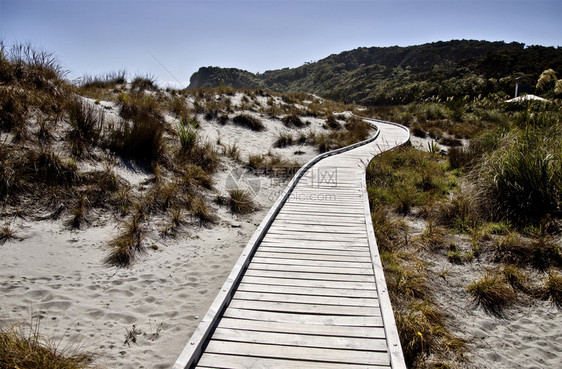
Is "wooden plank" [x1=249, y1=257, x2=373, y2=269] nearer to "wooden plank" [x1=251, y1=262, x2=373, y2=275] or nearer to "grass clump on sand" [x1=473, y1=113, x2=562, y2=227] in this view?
"wooden plank" [x1=251, y1=262, x2=373, y2=275]

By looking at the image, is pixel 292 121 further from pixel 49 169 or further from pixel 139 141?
pixel 49 169

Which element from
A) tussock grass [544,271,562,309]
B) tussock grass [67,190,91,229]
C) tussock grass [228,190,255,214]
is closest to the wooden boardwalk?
tussock grass [228,190,255,214]

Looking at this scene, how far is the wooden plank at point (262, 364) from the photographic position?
8.61 feet

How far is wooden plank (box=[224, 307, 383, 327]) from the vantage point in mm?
3111

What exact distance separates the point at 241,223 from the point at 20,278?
3.52 metres

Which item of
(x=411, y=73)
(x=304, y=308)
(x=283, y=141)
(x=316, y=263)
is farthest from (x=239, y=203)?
(x=411, y=73)

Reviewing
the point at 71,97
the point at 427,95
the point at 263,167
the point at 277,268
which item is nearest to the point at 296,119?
the point at 263,167

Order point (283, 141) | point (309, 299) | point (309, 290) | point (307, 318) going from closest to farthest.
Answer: point (307, 318), point (309, 299), point (309, 290), point (283, 141)

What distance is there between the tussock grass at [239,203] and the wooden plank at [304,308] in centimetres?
366

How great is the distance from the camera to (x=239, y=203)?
7074 mm

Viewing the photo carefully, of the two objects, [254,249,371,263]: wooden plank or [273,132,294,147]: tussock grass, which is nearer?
[254,249,371,263]: wooden plank

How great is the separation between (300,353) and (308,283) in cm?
105

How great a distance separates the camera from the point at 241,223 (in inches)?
257

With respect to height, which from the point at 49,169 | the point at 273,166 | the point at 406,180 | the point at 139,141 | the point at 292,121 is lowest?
the point at 406,180
